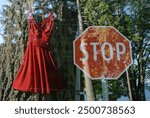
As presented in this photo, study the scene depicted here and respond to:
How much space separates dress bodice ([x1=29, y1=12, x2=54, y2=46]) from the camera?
405 cm

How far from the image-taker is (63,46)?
4.54m

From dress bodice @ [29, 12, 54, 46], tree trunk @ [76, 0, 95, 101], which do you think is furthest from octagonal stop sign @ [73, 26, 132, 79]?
dress bodice @ [29, 12, 54, 46]

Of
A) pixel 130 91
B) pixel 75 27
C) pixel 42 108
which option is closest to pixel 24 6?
pixel 75 27

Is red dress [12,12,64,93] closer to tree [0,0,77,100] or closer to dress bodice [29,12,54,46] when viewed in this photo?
dress bodice [29,12,54,46]

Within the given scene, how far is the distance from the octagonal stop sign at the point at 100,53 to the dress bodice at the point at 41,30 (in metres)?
0.61

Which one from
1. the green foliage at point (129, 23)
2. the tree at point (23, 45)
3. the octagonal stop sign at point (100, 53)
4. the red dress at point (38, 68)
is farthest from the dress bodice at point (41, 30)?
the green foliage at point (129, 23)

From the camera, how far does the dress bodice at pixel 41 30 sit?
4047 millimetres

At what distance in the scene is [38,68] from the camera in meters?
3.96

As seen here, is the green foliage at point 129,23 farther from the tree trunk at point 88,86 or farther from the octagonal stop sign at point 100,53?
the octagonal stop sign at point 100,53

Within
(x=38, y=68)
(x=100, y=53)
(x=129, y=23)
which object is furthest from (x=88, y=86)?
(x=129, y=23)

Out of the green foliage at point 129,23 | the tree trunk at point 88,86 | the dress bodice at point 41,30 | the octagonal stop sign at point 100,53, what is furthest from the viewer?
the green foliage at point 129,23

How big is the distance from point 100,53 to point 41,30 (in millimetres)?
1185

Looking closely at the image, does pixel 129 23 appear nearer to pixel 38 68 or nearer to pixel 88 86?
pixel 88 86

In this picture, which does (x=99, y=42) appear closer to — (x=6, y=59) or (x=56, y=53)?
(x=56, y=53)
